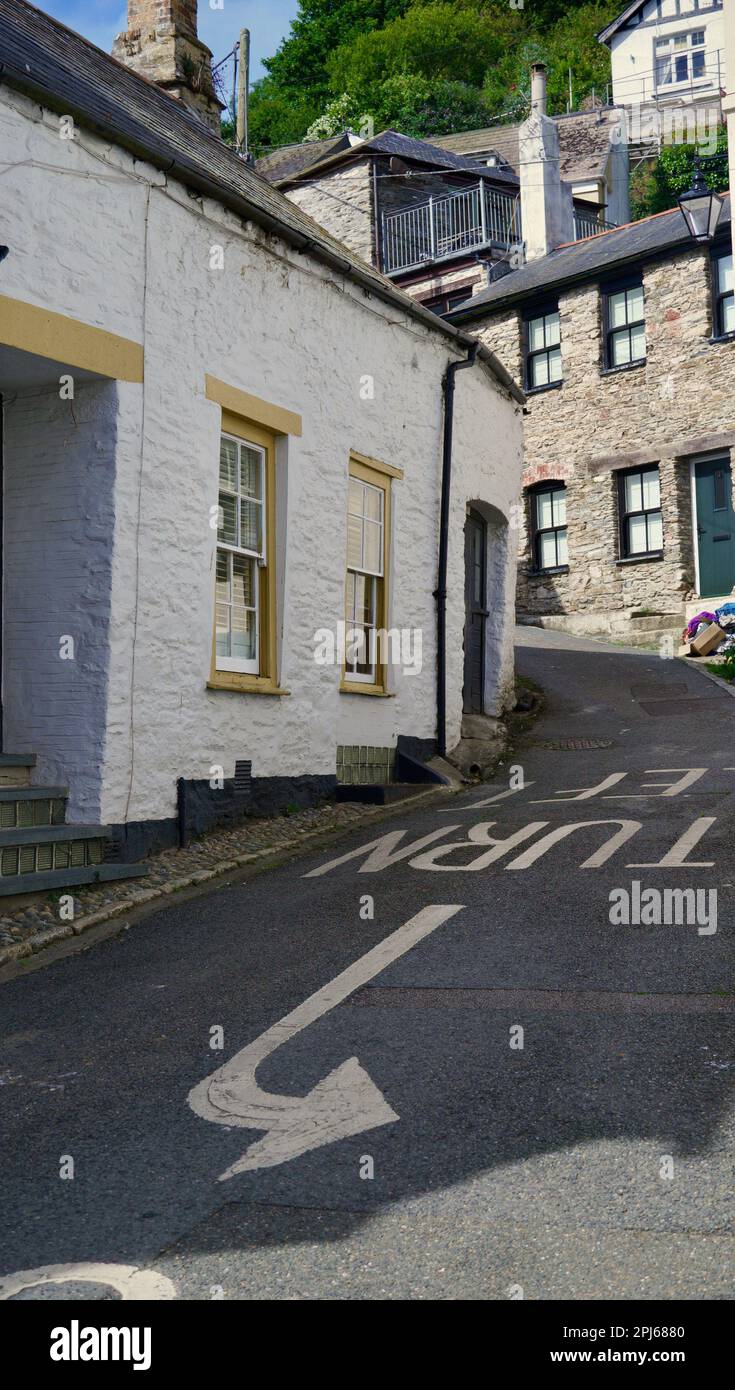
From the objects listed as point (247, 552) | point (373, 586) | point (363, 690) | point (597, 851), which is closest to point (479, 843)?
point (597, 851)

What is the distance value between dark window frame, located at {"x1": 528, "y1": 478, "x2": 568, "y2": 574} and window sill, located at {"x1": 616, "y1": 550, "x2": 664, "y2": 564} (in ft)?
5.05

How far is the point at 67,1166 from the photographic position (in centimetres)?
423

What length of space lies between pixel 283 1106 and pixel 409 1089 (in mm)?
447

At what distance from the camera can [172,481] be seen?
964cm

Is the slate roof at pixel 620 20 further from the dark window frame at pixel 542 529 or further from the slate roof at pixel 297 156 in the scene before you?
the dark window frame at pixel 542 529

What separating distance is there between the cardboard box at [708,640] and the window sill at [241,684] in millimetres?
12432

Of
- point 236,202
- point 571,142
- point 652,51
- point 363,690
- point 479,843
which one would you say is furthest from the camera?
point 652,51

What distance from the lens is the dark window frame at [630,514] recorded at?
26375mm

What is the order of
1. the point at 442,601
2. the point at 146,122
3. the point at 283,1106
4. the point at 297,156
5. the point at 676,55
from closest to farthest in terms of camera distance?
1. the point at 283,1106
2. the point at 146,122
3. the point at 442,601
4. the point at 297,156
5. the point at 676,55

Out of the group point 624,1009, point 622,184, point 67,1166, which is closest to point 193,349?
point 624,1009

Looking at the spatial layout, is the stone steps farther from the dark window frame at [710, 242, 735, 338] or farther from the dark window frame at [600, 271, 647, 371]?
the dark window frame at [600, 271, 647, 371]

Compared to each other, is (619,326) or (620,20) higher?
(620,20)

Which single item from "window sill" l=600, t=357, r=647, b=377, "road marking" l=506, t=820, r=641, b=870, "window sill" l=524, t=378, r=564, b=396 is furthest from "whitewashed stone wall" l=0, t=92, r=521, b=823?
"window sill" l=524, t=378, r=564, b=396

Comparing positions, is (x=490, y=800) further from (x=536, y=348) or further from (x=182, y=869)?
(x=536, y=348)
